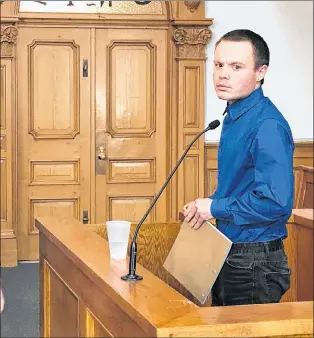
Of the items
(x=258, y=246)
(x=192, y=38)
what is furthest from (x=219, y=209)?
(x=192, y=38)

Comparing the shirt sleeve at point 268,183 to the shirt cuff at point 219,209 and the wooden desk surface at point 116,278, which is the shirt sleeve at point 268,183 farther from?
the wooden desk surface at point 116,278

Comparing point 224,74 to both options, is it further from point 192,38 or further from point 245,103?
point 192,38

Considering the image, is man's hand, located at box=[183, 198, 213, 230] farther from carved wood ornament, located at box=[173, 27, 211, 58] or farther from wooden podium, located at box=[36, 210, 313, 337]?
carved wood ornament, located at box=[173, 27, 211, 58]

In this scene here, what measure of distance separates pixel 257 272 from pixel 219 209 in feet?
0.76

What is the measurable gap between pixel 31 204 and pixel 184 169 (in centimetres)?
126

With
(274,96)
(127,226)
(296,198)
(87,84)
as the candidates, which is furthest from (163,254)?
(87,84)

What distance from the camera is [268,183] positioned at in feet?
6.10

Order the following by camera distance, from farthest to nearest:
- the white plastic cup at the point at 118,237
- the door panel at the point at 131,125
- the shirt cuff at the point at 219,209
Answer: the door panel at the point at 131,125, the white plastic cup at the point at 118,237, the shirt cuff at the point at 219,209

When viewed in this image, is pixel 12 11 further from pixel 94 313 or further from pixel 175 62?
pixel 94 313

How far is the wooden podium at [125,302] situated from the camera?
1519 mm

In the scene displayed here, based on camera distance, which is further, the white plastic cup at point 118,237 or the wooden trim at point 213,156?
the wooden trim at point 213,156

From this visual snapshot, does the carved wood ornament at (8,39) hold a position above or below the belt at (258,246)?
above

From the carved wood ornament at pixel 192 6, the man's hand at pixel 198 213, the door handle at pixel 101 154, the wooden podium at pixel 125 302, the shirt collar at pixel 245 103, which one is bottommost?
the wooden podium at pixel 125 302

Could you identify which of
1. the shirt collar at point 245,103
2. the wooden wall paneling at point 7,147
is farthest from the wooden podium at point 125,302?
the wooden wall paneling at point 7,147
